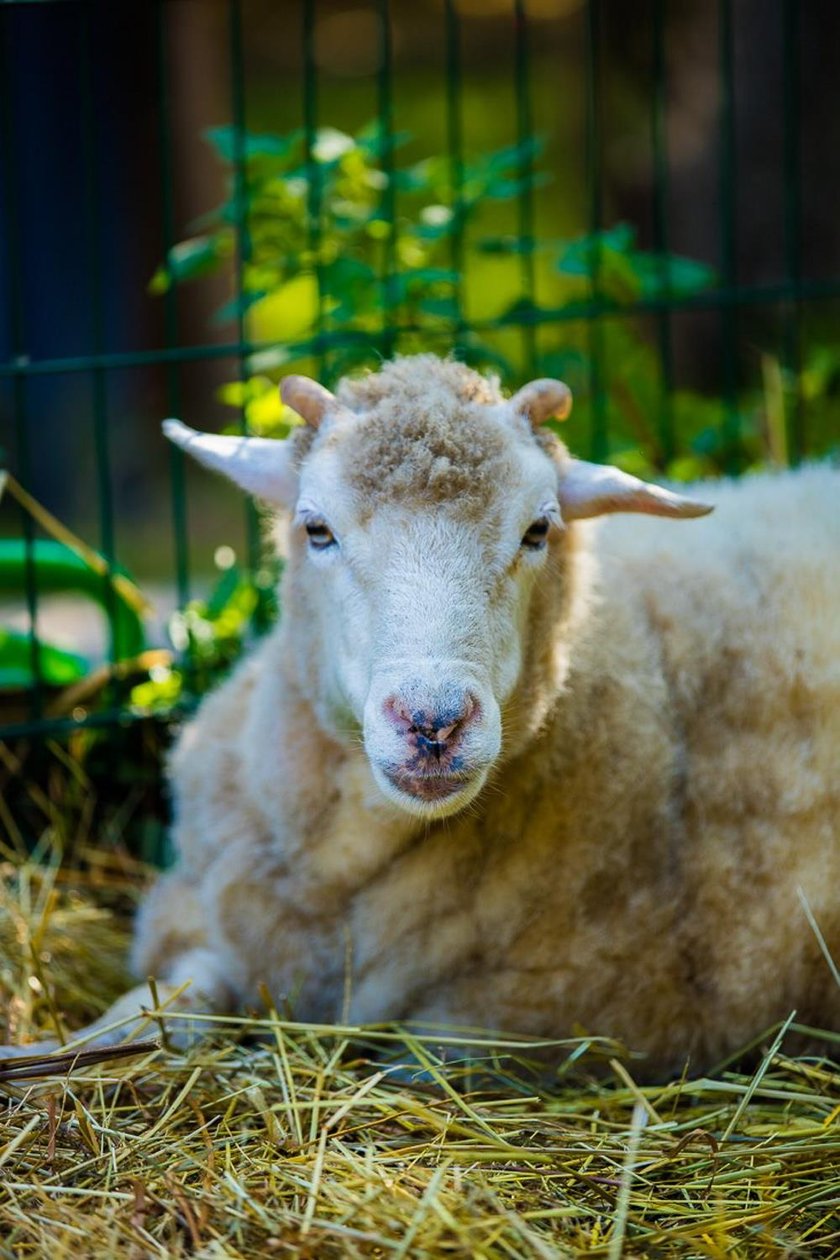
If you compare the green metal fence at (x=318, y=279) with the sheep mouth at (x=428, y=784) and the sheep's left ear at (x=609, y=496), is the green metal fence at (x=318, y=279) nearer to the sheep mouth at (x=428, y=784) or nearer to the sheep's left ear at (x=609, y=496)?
the sheep's left ear at (x=609, y=496)

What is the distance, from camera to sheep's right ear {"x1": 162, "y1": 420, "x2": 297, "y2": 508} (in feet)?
A: 11.9

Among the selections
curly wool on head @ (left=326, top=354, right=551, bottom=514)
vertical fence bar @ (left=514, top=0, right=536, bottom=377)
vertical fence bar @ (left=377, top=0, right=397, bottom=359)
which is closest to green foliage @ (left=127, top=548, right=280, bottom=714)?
vertical fence bar @ (left=377, top=0, right=397, bottom=359)

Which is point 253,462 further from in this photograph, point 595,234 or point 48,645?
point 595,234

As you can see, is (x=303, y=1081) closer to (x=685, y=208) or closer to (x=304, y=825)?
(x=304, y=825)

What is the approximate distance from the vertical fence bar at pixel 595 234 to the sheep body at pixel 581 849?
171cm

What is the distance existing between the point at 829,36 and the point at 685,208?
1.57 meters

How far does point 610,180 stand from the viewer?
10859mm

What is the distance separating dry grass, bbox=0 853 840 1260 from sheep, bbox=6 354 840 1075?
0.16 meters

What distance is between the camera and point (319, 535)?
3344mm

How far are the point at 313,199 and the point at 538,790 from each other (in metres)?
2.25

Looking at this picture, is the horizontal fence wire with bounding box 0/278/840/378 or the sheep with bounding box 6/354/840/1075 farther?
the horizontal fence wire with bounding box 0/278/840/378

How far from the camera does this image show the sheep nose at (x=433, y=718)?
285cm

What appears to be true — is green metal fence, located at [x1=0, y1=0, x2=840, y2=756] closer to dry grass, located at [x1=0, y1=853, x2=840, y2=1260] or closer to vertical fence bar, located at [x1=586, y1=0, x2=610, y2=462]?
vertical fence bar, located at [x1=586, y1=0, x2=610, y2=462]

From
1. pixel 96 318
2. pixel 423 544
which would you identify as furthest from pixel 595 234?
pixel 423 544
